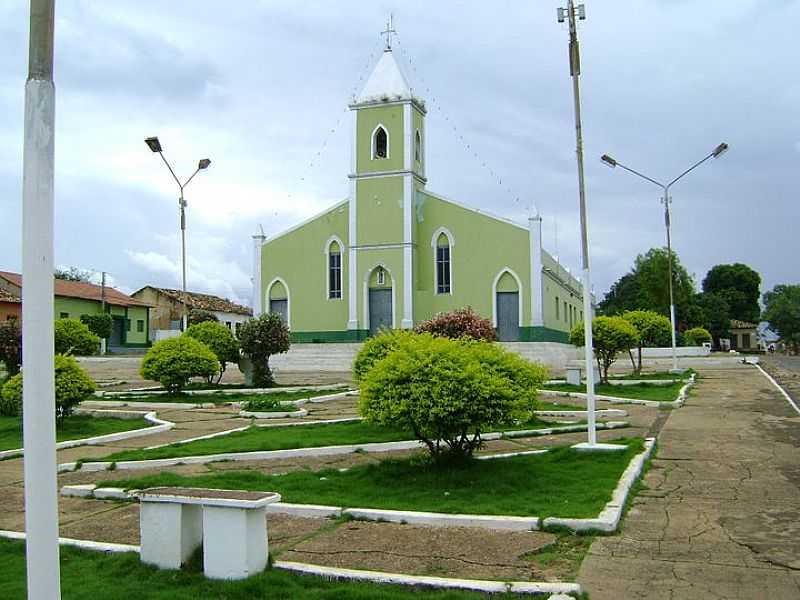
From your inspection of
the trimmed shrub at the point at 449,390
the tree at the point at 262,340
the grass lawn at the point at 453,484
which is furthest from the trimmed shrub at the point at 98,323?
the trimmed shrub at the point at 449,390

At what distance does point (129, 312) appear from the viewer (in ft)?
166

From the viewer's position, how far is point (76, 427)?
13930mm

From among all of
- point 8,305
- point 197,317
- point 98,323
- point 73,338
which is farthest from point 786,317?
point 73,338

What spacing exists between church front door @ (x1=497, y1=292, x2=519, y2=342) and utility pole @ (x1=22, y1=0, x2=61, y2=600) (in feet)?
102

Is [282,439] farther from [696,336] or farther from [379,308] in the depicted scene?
[696,336]

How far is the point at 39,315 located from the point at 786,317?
293ft

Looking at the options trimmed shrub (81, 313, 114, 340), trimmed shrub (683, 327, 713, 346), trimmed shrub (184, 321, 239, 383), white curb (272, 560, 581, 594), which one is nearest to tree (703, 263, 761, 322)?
trimmed shrub (683, 327, 713, 346)

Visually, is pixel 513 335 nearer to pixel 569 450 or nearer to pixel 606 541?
pixel 569 450

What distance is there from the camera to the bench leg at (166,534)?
220 inches

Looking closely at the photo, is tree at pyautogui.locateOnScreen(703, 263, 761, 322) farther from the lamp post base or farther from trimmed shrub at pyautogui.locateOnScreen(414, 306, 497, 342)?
the lamp post base

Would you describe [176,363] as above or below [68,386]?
above

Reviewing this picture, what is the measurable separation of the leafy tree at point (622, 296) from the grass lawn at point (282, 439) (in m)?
56.3

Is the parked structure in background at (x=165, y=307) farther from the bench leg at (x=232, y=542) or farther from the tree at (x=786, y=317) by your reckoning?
the tree at (x=786, y=317)

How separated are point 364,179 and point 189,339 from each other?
17275mm
